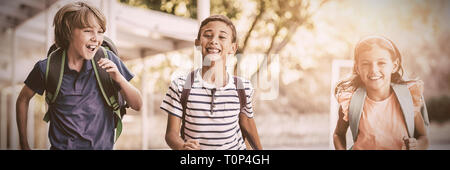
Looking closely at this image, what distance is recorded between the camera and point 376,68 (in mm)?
3408

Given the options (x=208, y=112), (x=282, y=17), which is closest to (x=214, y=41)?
(x=208, y=112)

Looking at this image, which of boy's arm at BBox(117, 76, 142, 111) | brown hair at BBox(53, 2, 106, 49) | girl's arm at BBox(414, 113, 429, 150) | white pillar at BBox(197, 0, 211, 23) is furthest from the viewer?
girl's arm at BBox(414, 113, 429, 150)

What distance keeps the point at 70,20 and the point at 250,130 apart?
178 centimetres

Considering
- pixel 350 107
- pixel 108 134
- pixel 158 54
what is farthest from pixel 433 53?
pixel 108 134

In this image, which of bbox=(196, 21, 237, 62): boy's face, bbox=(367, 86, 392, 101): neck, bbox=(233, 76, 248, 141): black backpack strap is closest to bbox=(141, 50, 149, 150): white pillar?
bbox=(196, 21, 237, 62): boy's face

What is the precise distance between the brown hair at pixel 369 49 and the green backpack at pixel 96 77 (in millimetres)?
1999

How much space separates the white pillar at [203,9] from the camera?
10.8 ft

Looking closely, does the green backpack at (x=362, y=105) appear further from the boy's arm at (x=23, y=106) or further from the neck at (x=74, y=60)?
the boy's arm at (x=23, y=106)

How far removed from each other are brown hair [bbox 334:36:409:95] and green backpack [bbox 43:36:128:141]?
1999 mm

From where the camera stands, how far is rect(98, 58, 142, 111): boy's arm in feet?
10.4

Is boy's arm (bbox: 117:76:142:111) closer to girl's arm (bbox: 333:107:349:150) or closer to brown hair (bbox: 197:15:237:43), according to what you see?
brown hair (bbox: 197:15:237:43)

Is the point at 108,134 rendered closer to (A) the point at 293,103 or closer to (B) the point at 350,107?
(A) the point at 293,103

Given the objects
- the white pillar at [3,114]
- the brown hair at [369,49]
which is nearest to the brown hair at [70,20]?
the white pillar at [3,114]
